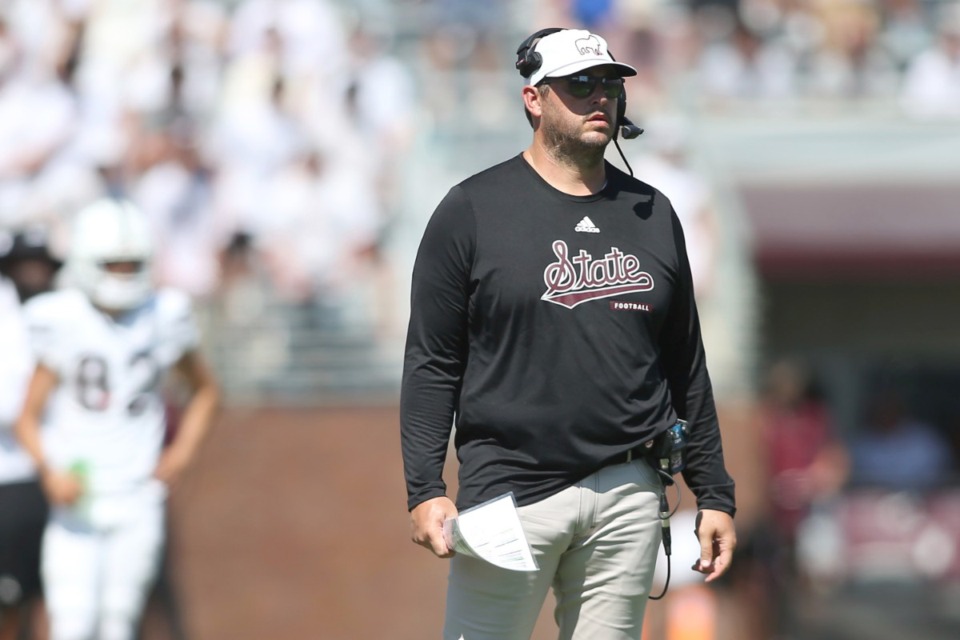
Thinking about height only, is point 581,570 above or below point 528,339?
below

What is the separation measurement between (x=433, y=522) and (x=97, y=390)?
10.8ft

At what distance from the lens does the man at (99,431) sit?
6918 millimetres

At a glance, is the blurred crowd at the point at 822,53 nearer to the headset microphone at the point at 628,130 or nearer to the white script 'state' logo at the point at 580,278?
the headset microphone at the point at 628,130

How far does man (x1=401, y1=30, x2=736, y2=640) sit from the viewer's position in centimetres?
420

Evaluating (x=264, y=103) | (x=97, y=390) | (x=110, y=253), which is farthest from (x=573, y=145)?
(x=264, y=103)

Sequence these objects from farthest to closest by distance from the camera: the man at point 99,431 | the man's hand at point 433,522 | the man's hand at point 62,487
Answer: the man at point 99,431, the man's hand at point 62,487, the man's hand at point 433,522

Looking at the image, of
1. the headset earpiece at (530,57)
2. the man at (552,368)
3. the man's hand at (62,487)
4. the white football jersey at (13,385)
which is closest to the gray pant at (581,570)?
the man at (552,368)

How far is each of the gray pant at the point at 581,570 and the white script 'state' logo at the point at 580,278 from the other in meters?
0.47

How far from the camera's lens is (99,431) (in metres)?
6.99

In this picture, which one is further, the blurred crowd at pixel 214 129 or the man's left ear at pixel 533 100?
the blurred crowd at pixel 214 129

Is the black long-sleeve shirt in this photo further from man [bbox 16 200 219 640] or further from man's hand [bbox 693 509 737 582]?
man [bbox 16 200 219 640]

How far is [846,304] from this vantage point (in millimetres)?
15211

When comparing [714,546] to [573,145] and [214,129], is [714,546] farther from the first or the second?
[214,129]

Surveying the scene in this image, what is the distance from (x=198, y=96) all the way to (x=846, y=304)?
6566 mm
